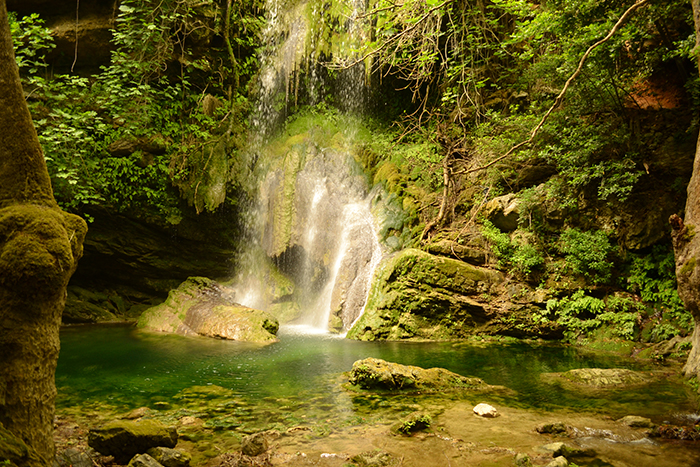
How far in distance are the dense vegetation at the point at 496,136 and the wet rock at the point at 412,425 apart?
4505 mm

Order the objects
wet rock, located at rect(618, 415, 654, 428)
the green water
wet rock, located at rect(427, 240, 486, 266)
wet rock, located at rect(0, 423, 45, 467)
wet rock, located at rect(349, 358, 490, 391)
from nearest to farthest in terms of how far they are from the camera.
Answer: wet rock, located at rect(0, 423, 45, 467) < wet rock, located at rect(618, 415, 654, 428) < the green water < wet rock, located at rect(349, 358, 490, 391) < wet rock, located at rect(427, 240, 486, 266)

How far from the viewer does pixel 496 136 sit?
11.8 metres

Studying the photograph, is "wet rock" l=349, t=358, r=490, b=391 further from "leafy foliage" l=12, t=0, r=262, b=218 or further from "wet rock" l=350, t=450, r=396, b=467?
"leafy foliage" l=12, t=0, r=262, b=218

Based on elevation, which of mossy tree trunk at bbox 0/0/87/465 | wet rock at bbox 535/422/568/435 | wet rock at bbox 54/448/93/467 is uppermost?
mossy tree trunk at bbox 0/0/87/465

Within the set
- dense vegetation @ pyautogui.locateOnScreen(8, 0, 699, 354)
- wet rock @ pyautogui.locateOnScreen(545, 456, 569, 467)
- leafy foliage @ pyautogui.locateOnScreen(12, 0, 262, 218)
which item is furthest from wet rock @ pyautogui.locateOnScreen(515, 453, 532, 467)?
leafy foliage @ pyautogui.locateOnScreen(12, 0, 262, 218)

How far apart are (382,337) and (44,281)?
751 cm

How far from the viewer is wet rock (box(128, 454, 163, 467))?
2962 millimetres

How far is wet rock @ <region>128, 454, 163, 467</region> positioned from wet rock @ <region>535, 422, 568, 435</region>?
3.42 metres

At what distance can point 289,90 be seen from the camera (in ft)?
52.7

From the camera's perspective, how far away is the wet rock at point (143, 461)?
2962mm

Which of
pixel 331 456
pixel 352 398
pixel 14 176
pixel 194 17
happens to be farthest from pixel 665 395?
pixel 194 17

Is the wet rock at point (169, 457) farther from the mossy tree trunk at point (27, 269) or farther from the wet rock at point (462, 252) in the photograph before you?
the wet rock at point (462, 252)

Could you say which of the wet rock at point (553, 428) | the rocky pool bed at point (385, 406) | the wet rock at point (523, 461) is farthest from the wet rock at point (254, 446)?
the wet rock at point (553, 428)

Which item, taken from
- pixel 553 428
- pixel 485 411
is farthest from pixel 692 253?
pixel 485 411
